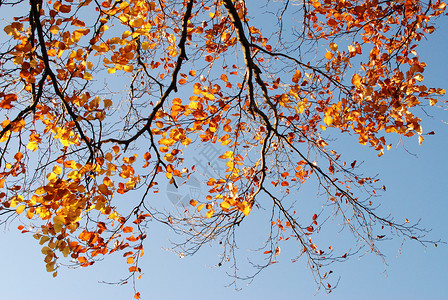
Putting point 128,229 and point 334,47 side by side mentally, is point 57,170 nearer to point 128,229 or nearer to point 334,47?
point 128,229

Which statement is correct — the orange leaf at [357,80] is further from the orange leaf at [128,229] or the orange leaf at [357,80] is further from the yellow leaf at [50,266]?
the yellow leaf at [50,266]

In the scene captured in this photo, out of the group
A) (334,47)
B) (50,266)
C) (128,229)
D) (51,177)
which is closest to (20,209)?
(51,177)

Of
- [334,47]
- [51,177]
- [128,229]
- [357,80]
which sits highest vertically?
[334,47]

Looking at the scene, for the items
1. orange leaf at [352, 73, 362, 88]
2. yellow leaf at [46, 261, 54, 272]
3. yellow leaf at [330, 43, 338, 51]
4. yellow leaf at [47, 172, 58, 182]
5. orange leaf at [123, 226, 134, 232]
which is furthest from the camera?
yellow leaf at [330, 43, 338, 51]

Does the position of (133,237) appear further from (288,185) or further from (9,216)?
(288,185)

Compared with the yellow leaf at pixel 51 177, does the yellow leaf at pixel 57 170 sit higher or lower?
higher

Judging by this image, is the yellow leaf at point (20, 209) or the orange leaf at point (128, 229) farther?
the orange leaf at point (128, 229)

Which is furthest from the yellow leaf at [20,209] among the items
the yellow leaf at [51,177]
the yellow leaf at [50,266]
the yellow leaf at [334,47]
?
the yellow leaf at [334,47]

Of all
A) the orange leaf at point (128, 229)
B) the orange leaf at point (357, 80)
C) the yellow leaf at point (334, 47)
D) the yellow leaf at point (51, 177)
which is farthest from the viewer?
the yellow leaf at point (334, 47)

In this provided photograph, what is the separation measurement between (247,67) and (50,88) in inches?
96.0

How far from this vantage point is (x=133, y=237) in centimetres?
361

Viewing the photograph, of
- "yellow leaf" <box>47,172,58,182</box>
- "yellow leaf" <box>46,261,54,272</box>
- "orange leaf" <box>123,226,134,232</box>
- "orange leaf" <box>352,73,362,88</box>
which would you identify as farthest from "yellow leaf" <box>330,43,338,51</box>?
"yellow leaf" <box>46,261,54,272</box>

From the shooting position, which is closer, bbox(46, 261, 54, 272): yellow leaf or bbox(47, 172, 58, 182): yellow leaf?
bbox(46, 261, 54, 272): yellow leaf

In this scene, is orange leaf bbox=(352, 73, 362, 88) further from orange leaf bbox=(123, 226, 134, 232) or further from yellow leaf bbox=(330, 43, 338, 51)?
orange leaf bbox=(123, 226, 134, 232)
